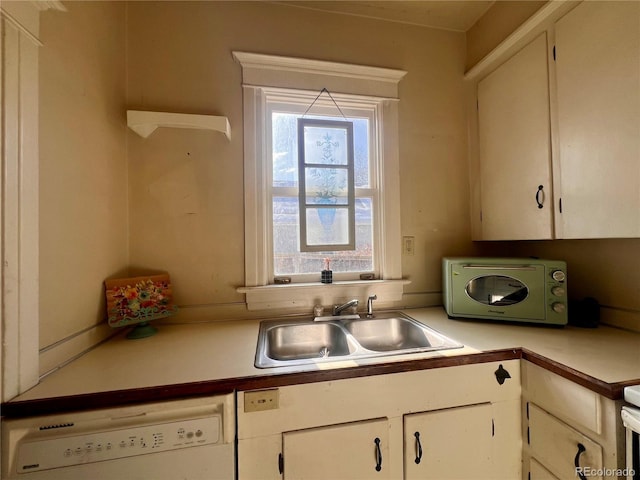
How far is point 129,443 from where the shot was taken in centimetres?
73

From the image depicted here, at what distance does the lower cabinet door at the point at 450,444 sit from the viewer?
3.07 feet

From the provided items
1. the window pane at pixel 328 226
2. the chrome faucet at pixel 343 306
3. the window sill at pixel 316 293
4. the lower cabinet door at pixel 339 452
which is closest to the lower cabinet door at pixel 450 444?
the lower cabinet door at pixel 339 452

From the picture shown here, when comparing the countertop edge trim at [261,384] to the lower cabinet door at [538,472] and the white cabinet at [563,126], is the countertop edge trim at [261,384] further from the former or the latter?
the white cabinet at [563,126]

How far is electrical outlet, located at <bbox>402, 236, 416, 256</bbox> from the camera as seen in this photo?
1.66 metres

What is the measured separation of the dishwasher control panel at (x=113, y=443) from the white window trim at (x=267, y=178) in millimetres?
708

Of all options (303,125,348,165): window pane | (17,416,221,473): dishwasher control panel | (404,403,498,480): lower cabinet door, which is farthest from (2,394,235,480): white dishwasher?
(303,125,348,165): window pane

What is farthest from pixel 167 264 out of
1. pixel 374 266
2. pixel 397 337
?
pixel 397 337

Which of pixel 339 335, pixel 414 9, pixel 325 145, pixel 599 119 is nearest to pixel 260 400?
pixel 339 335

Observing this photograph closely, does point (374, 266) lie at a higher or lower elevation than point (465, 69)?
lower

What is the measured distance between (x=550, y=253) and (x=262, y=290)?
168 centimetres

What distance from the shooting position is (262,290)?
1434 millimetres

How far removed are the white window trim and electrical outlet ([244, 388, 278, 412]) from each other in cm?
65

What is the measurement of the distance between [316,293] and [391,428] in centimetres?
74

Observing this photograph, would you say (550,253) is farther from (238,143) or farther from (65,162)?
(65,162)
